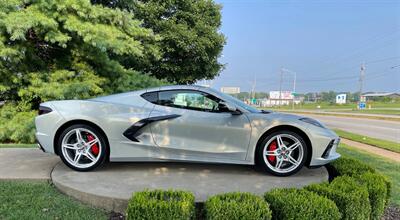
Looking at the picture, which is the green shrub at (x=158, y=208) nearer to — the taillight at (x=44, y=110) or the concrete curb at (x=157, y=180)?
the concrete curb at (x=157, y=180)

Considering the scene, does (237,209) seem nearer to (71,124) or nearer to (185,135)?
(185,135)

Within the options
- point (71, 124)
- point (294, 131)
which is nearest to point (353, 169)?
point (294, 131)

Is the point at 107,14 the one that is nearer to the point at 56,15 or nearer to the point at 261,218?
the point at 56,15

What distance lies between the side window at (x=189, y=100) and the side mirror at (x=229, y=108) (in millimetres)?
73

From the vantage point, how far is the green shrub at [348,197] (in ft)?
10.1

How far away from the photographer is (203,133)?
4.24 m


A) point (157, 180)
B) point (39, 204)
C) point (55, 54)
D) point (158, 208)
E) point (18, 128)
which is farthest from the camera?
point (55, 54)

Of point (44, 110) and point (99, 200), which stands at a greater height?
point (44, 110)

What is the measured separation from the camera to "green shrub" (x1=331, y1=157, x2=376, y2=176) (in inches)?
163

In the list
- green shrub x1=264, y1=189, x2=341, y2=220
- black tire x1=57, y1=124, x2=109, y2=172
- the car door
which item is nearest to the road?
the car door

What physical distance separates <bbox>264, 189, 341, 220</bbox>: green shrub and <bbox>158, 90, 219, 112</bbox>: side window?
64.9 inches

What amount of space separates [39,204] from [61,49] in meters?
8.62

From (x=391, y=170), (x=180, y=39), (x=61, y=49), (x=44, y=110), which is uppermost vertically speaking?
(x=180, y=39)

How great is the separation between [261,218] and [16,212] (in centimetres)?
239
